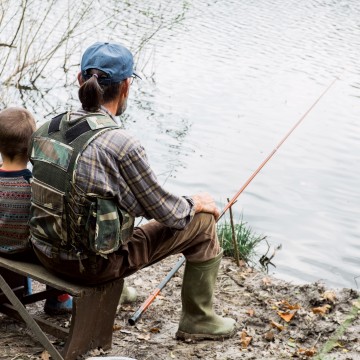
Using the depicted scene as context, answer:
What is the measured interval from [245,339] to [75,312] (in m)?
1.00

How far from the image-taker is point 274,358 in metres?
3.58

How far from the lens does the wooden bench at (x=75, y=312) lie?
10.1 feet

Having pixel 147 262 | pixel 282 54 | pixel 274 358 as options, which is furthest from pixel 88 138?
pixel 282 54

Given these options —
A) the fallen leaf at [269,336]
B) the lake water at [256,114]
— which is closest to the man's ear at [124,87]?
the fallen leaf at [269,336]

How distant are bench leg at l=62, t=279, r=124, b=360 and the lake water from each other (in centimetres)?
287

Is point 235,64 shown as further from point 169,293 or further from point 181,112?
point 169,293

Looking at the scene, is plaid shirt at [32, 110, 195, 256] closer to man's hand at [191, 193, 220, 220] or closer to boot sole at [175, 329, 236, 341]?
man's hand at [191, 193, 220, 220]

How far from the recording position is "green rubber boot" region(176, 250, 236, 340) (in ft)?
11.6

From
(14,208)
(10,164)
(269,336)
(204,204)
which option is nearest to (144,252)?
(204,204)

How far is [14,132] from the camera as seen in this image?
3.21m

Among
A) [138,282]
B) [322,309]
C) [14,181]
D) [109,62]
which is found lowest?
→ [138,282]

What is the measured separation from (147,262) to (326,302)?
1566mm

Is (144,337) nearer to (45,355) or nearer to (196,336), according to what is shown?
(196,336)

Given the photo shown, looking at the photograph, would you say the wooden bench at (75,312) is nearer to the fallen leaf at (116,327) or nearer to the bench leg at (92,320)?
the bench leg at (92,320)
